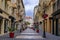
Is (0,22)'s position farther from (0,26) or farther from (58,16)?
(58,16)

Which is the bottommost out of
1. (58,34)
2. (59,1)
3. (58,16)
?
(58,34)

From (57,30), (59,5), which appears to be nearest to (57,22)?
(57,30)

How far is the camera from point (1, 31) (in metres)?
41.6

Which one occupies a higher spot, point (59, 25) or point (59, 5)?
point (59, 5)

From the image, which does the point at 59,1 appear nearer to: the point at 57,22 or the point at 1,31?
the point at 57,22

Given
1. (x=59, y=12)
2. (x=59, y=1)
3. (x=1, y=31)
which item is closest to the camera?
(x=59, y=12)

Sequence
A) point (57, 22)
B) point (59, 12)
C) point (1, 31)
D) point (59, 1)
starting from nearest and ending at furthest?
point (59, 12)
point (59, 1)
point (57, 22)
point (1, 31)

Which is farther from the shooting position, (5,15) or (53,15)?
(5,15)

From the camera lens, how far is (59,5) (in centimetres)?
3472

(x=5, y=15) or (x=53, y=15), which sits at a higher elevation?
(x=5, y=15)

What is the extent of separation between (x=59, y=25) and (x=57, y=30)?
1644 mm

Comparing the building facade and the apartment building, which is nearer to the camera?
the building facade

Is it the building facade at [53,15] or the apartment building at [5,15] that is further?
the apartment building at [5,15]

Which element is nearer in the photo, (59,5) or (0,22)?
(59,5)
